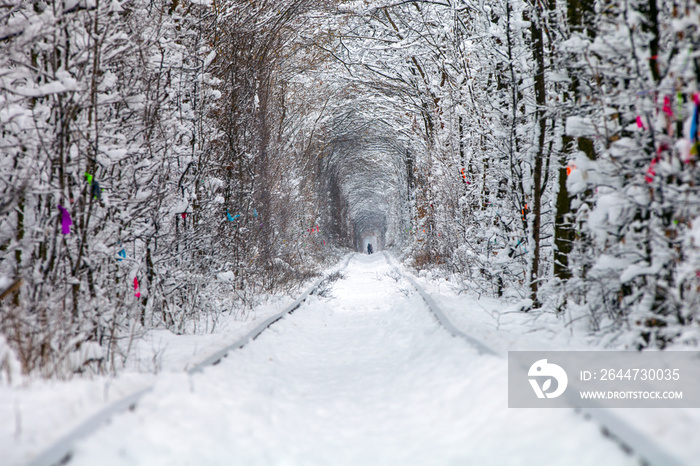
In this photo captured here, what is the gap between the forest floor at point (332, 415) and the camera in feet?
8.21

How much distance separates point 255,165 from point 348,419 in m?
9.31

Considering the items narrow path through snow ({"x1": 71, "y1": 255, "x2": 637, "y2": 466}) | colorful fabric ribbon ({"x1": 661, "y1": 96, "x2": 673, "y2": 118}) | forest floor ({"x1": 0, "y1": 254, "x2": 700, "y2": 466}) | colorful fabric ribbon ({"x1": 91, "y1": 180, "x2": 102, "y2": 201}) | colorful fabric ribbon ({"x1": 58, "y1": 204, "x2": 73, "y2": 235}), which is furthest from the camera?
colorful fabric ribbon ({"x1": 91, "y1": 180, "x2": 102, "y2": 201})

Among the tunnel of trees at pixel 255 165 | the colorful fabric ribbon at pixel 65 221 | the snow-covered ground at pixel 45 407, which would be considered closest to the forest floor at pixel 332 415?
the snow-covered ground at pixel 45 407

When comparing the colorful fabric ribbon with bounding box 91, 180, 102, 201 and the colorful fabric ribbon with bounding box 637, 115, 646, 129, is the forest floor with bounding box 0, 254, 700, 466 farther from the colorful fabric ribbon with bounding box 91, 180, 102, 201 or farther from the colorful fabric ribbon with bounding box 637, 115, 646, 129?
the colorful fabric ribbon with bounding box 637, 115, 646, 129

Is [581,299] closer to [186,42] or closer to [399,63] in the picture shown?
[186,42]

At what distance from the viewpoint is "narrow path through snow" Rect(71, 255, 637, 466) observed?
2.61m

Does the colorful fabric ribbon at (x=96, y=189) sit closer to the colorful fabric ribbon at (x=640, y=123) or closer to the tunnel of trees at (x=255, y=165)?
the tunnel of trees at (x=255, y=165)

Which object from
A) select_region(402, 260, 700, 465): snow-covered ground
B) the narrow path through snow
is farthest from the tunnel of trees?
the narrow path through snow

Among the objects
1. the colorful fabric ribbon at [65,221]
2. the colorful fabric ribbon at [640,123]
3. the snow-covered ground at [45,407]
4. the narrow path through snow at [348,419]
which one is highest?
the colorful fabric ribbon at [640,123]

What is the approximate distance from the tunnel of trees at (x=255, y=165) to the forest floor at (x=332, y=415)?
2.97 feet

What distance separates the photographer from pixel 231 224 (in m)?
10.6

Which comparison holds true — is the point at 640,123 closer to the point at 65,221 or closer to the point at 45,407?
the point at 45,407

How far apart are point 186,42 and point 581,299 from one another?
278 inches

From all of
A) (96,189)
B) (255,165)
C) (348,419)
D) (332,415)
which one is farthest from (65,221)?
(255,165)
